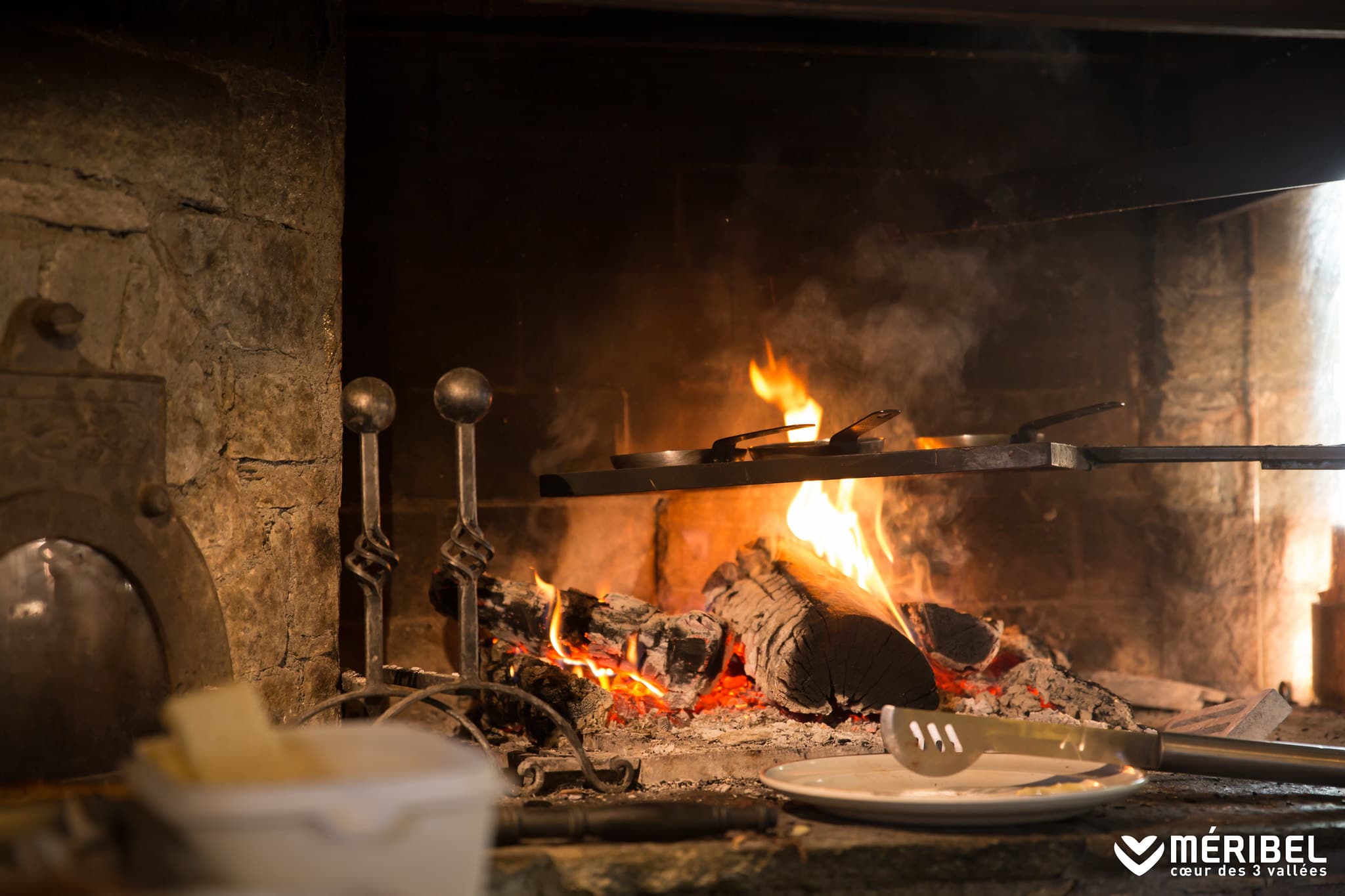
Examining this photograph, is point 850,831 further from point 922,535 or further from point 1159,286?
point 1159,286

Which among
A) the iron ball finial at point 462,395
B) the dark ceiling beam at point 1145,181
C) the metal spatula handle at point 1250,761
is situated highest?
the dark ceiling beam at point 1145,181

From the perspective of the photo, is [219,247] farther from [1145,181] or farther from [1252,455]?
[1145,181]

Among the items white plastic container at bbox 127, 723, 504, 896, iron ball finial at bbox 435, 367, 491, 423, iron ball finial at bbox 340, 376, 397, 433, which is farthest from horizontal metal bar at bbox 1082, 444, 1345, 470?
white plastic container at bbox 127, 723, 504, 896

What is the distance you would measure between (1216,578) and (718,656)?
1783mm

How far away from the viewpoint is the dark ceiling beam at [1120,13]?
8.77 ft

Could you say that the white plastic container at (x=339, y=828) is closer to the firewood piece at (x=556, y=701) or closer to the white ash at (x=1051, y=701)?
the firewood piece at (x=556, y=701)

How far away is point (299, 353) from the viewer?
246 cm

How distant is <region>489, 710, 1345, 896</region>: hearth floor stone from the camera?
1.78 m

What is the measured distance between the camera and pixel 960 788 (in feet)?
6.51

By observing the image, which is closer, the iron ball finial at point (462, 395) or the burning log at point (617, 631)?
the iron ball finial at point (462, 395)

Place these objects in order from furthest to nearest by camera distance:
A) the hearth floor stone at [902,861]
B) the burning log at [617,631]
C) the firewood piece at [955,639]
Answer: the firewood piece at [955,639] < the burning log at [617,631] < the hearth floor stone at [902,861]

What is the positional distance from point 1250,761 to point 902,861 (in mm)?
602

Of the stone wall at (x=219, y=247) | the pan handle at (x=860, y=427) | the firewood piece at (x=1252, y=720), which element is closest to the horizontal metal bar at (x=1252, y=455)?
the pan handle at (x=860, y=427)

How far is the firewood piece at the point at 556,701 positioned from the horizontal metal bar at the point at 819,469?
418 mm
